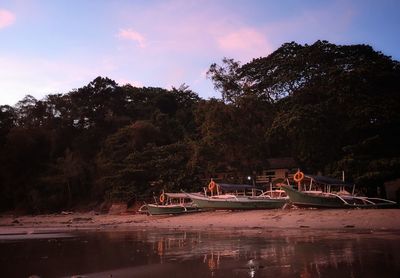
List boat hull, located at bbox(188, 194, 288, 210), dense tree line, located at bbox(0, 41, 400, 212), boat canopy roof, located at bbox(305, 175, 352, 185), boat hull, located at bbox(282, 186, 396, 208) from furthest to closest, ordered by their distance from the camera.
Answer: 1. dense tree line, located at bbox(0, 41, 400, 212)
2. boat hull, located at bbox(188, 194, 288, 210)
3. boat canopy roof, located at bbox(305, 175, 352, 185)
4. boat hull, located at bbox(282, 186, 396, 208)

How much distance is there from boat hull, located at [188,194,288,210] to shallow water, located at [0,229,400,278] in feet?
54.8

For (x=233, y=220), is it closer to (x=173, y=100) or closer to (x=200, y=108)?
(x=200, y=108)

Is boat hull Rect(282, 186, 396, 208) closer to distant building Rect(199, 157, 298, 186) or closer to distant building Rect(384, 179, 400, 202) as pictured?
distant building Rect(384, 179, 400, 202)

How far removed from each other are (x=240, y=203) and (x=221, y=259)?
885 inches

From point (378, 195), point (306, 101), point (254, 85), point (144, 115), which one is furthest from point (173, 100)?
point (378, 195)

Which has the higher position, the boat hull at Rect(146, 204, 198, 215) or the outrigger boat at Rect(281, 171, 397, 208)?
the outrigger boat at Rect(281, 171, 397, 208)

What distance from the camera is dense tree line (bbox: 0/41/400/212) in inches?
1426

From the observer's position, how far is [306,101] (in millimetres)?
→ 42500

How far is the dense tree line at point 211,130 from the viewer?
36219 millimetres

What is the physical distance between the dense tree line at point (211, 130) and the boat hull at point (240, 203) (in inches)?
218

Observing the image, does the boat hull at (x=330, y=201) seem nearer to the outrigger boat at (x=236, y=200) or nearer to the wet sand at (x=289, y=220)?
the wet sand at (x=289, y=220)

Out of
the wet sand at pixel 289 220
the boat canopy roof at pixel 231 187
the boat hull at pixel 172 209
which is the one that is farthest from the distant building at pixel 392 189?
the boat hull at pixel 172 209

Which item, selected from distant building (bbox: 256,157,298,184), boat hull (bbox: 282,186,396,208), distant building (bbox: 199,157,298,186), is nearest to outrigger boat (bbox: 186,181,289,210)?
boat hull (bbox: 282,186,396,208)

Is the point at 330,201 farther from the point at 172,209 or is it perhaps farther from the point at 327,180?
the point at 172,209
